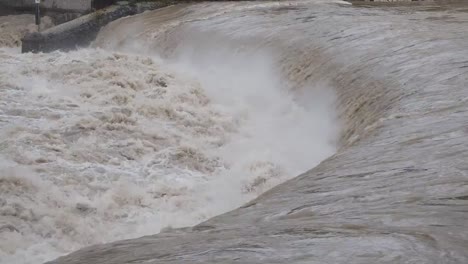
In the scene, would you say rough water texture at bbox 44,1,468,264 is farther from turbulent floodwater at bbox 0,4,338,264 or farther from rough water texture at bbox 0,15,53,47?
rough water texture at bbox 0,15,53,47

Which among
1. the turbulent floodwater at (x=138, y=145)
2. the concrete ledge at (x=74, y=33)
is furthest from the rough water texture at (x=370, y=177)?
the concrete ledge at (x=74, y=33)

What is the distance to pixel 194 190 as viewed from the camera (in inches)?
243

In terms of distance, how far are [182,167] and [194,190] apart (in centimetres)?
61

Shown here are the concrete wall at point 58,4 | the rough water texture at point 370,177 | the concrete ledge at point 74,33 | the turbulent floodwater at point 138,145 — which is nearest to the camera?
the rough water texture at point 370,177

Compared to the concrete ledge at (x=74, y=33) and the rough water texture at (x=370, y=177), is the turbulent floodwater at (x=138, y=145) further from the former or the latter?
the concrete ledge at (x=74, y=33)

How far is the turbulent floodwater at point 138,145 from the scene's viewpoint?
5512mm

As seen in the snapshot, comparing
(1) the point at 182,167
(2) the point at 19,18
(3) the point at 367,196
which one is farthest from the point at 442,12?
(2) the point at 19,18

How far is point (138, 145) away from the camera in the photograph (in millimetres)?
7191

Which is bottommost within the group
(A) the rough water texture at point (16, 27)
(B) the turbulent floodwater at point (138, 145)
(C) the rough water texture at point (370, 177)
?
(B) the turbulent floodwater at point (138, 145)

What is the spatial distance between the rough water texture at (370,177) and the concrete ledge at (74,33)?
20.4 feet

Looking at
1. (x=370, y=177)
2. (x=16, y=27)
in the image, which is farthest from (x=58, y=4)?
(x=370, y=177)

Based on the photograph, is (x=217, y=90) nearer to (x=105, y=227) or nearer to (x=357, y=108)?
(x=357, y=108)

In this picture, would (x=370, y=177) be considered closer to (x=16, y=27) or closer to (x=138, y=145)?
(x=138, y=145)

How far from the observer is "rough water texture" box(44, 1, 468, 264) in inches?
112
